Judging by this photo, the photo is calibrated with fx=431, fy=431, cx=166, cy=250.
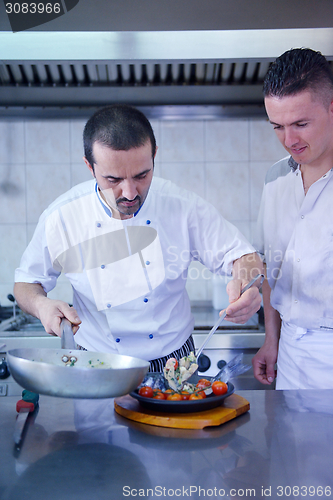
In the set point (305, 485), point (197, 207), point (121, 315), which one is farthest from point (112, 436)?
point (197, 207)

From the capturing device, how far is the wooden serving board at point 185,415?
0.90 meters

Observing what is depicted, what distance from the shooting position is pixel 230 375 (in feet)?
3.39

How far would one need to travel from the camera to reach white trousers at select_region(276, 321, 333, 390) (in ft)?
4.37

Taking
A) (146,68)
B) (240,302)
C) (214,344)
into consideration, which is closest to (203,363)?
(214,344)

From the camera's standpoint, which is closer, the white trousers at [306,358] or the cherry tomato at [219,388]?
the cherry tomato at [219,388]

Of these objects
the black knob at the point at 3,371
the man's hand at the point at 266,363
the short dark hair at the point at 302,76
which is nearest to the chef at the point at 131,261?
the man's hand at the point at 266,363

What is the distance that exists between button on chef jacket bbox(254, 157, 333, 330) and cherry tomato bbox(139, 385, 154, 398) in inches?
24.9

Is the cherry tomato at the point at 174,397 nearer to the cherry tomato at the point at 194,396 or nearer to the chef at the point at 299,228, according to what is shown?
the cherry tomato at the point at 194,396

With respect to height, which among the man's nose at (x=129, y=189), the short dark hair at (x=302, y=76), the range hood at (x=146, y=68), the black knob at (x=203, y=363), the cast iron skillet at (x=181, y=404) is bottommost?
the black knob at (x=203, y=363)

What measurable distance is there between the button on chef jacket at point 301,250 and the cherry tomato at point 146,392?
0.63 metres

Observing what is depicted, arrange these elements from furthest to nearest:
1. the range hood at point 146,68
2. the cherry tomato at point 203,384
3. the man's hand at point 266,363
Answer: the range hood at point 146,68 → the man's hand at point 266,363 → the cherry tomato at point 203,384

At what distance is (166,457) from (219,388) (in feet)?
0.78

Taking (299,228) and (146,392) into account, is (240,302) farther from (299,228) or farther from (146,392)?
(299,228)

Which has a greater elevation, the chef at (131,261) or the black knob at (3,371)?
the chef at (131,261)
